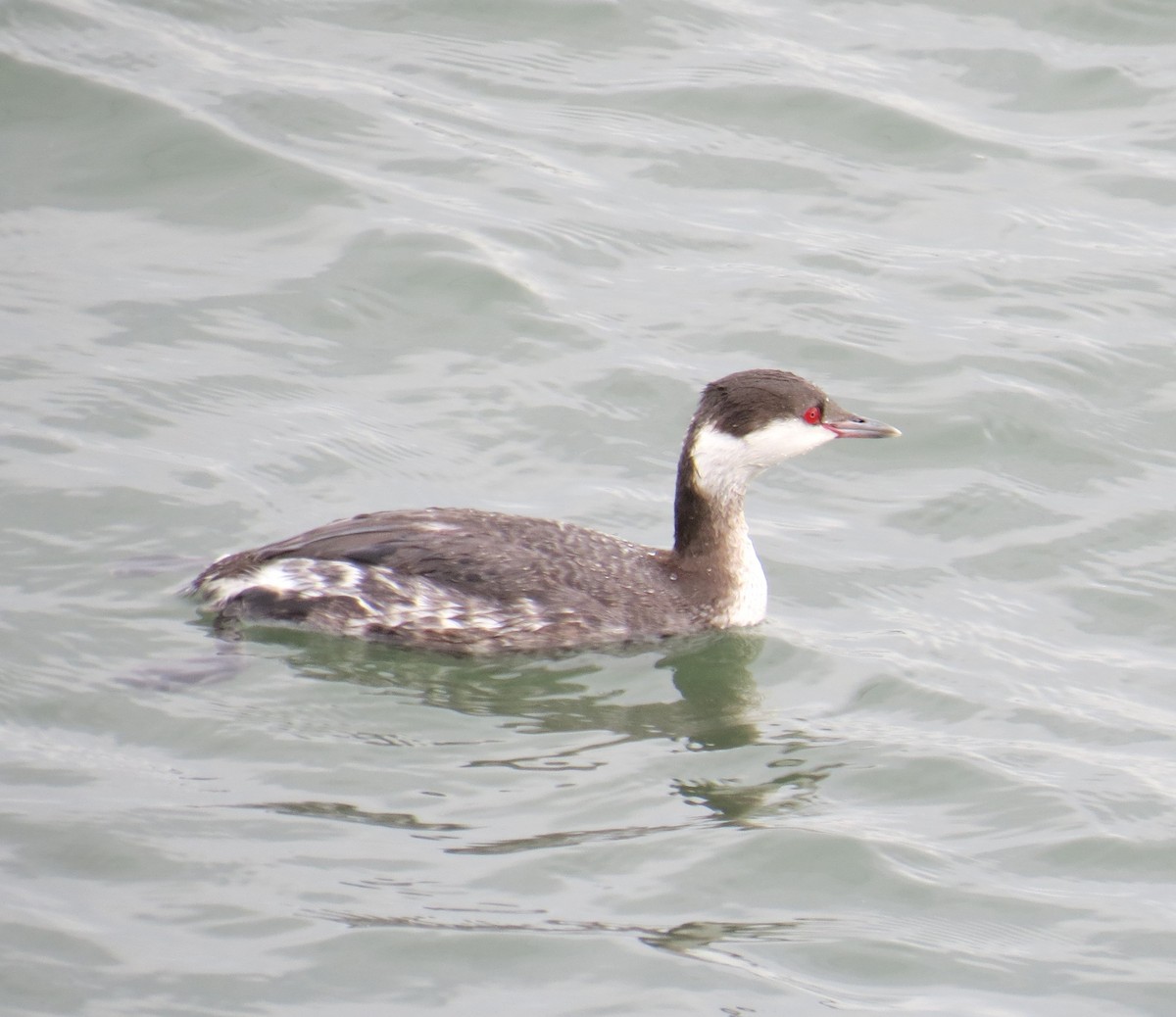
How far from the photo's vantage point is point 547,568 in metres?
9.09

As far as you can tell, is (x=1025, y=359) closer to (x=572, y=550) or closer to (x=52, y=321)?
(x=572, y=550)

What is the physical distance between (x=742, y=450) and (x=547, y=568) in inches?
42.3

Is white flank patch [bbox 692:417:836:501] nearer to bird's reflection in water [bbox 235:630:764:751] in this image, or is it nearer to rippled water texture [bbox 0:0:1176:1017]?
rippled water texture [bbox 0:0:1176:1017]

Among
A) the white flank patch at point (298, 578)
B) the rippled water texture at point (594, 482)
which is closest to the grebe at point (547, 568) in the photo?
the white flank patch at point (298, 578)

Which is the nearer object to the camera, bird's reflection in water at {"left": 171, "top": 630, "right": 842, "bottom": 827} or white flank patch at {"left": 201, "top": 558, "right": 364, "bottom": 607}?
bird's reflection in water at {"left": 171, "top": 630, "right": 842, "bottom": 827}

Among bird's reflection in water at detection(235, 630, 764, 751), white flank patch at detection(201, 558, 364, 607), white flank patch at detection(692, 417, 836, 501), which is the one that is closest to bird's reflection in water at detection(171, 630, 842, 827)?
bird's reflection in water at detection(235, 630, 764, 751)

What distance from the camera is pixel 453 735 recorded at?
8.10 meters

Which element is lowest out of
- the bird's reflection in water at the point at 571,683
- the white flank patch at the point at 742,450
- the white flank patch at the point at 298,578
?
the bird's reflection in water at the point at 571,683

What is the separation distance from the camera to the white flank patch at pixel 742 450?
30.8ft

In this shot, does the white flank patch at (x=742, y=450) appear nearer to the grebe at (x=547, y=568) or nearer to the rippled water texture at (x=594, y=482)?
the grebe at (x=547, y=568)

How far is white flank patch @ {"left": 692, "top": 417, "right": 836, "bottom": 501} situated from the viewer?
30.8 ft

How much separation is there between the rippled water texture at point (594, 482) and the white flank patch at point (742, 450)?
0.61 m

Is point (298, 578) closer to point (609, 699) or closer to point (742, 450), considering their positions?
point (609, 699)

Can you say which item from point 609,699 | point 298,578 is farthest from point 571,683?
point 298,578
